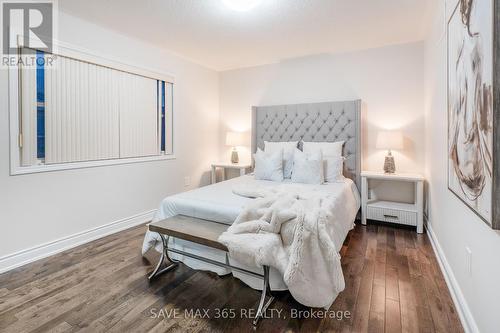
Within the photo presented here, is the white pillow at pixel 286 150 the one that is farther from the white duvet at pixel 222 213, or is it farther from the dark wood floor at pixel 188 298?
the dark wood floor at pixel 188 298

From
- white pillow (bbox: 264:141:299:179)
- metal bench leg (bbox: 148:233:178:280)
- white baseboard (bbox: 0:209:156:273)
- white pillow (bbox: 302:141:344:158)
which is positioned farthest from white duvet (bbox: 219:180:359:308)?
white baseboard (bbox: 0:209:156:273)

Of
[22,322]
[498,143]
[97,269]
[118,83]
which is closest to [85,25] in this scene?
[118,83]

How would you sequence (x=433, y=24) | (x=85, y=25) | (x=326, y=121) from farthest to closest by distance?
(x=326, y=121) < (x=85, y=25) < (x=433, y=24)

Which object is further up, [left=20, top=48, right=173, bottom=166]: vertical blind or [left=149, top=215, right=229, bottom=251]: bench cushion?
[left=20, top=48, right=173, bottom=166]: vertical blind

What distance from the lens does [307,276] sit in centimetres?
174

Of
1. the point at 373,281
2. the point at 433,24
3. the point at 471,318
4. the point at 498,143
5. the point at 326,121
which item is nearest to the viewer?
the point at 498,143

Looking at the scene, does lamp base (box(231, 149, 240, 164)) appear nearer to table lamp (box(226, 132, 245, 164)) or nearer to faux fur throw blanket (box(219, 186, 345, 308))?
table lamp (box(226, 132, 245, 164))

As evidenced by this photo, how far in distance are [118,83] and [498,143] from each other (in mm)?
3620

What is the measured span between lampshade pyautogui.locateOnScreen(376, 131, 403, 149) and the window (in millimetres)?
3059

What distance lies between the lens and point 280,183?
3336 millimetres

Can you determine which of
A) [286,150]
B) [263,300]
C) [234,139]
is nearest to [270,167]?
[286,150]

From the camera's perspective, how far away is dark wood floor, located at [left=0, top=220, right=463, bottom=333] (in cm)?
166

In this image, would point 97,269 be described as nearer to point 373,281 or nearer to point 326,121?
point 373,281

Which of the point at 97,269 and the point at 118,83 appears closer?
the point at 97,269
